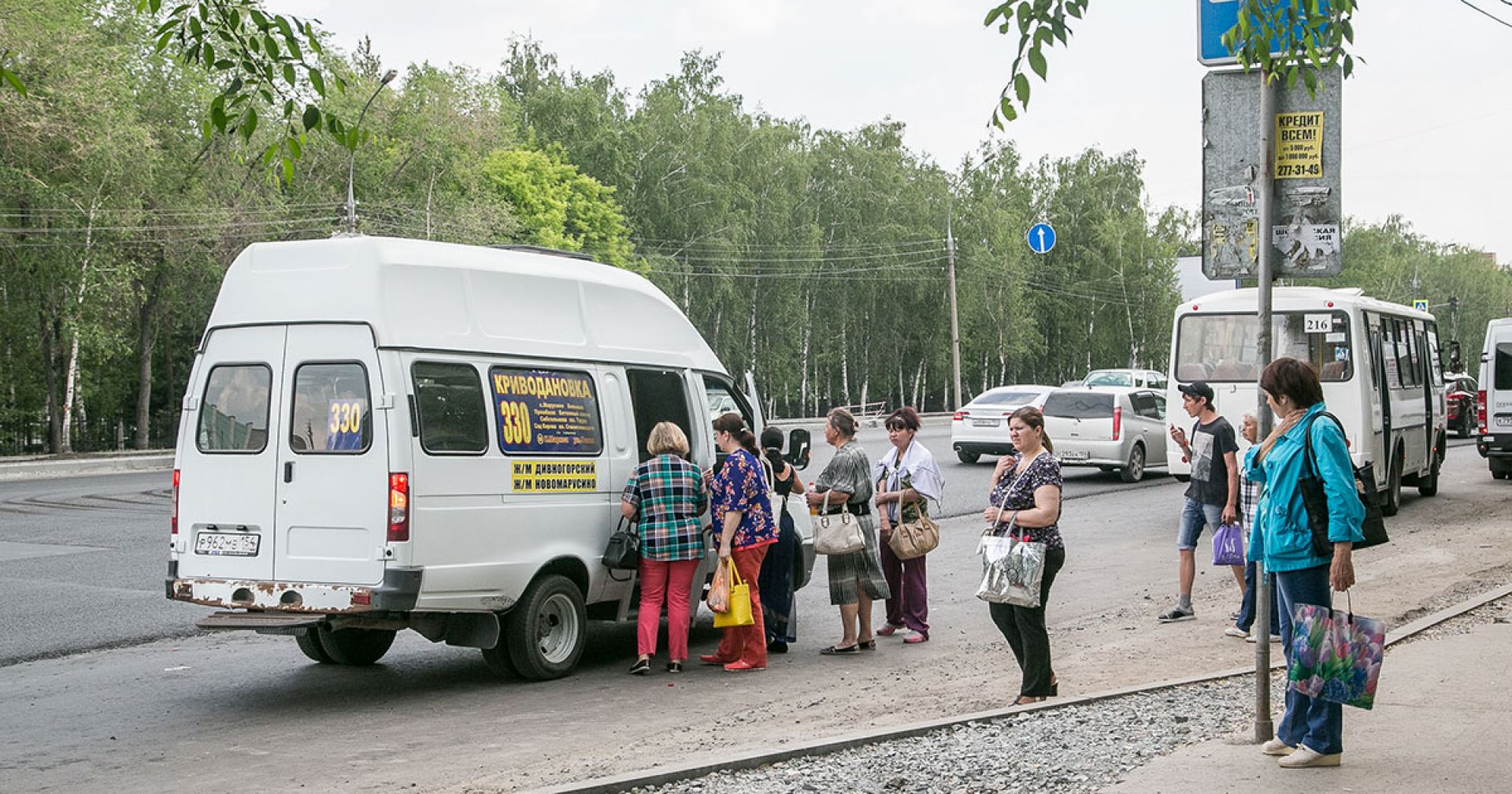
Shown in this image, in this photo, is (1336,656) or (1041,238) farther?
(1041,238)

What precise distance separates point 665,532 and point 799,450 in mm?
1734

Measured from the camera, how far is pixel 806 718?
8.30 metres

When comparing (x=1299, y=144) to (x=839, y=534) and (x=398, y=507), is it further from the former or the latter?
(x=398, y=507)

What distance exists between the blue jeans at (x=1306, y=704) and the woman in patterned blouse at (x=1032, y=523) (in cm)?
173

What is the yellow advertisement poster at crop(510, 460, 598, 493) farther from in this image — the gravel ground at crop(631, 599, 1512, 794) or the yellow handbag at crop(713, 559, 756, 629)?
the gravel ground at crop(631, 599, 1512, 794)

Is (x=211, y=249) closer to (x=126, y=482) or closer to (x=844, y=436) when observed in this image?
(x=126, y=482)

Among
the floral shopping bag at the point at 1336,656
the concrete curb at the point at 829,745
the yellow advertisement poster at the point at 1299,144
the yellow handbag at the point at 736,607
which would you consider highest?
the yellow advertisement poster at the point at 1299,144

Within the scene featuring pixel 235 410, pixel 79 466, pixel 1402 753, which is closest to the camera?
pixel 1402 753

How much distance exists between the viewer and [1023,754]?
6.71 meters

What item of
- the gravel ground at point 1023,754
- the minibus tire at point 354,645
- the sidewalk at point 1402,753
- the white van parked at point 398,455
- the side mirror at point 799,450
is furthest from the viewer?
the side mirror at point 799,450

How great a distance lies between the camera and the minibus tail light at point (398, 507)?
28.4 ft

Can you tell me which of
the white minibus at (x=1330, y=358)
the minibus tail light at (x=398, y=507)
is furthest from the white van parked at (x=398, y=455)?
the white minibus at (x=1330, y=358)

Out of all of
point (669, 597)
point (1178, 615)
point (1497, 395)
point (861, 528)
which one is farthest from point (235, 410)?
point (1497, 395)

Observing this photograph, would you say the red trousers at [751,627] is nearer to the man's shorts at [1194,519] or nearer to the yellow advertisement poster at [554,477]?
the yellow advertisement poster at [554,477]
